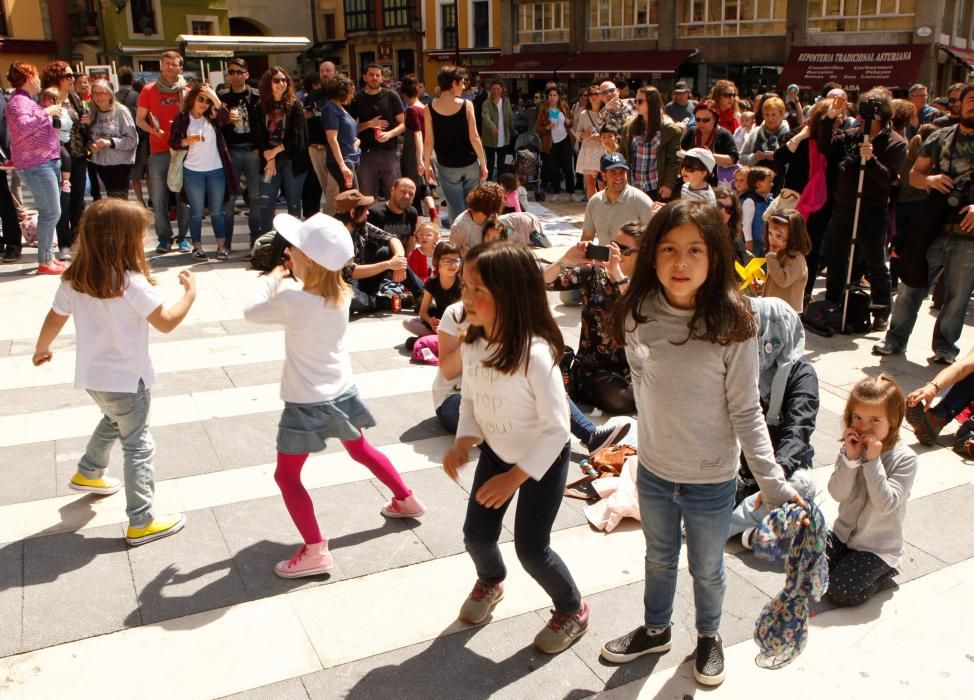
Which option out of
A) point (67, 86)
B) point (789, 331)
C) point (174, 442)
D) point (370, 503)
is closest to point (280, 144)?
point (67, 86)

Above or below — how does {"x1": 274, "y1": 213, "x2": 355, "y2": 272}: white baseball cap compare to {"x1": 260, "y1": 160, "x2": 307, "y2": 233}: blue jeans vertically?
above

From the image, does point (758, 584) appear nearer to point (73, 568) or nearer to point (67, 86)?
point (73, 568)

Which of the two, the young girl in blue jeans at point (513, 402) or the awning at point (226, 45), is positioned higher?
the awning at point (226, 45)

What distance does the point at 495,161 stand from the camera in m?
15.1

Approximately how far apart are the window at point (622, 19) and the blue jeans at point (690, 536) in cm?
3268

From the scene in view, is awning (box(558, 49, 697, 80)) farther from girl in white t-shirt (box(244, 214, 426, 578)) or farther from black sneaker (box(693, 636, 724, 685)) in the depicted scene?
black sneaker (box(693, 636, 724, 685))

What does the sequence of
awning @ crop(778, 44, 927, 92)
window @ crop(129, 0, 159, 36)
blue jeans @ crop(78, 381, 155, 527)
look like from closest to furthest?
blue jeans @ crop(78, 381, 155, 527)
awning @ crop(778, 44, 927, 92)
window @ crop(129, 0, 159, 36)

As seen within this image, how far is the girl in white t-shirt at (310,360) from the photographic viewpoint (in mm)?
3510

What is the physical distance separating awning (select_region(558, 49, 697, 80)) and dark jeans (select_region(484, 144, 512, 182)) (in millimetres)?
17447

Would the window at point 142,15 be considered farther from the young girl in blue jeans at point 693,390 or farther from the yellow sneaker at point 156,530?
the young girl in blue jeans at point 693,390

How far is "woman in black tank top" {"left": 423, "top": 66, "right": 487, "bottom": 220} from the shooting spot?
9297 mm

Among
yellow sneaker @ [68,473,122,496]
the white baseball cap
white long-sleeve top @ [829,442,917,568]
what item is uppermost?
the white baseball cap

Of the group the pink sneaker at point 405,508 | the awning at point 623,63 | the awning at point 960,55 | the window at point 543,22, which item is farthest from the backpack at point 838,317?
the window at point 543,22

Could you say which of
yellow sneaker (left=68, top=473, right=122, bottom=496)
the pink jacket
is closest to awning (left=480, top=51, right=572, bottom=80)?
the pink jacket
